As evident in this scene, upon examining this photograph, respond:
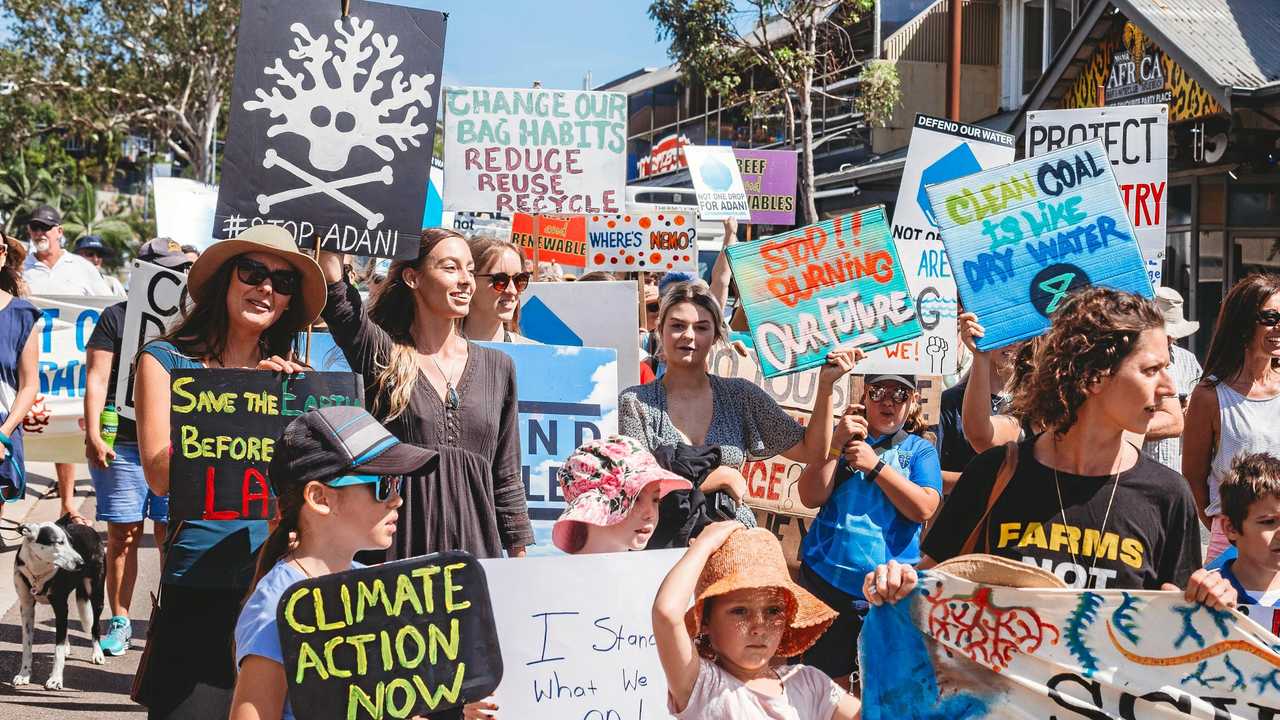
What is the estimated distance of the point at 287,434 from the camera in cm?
310

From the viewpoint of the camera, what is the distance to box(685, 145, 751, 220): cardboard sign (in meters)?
15.4

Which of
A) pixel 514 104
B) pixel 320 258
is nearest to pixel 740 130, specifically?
pixel 514 104

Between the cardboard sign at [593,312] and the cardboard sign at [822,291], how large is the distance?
166 centimetres

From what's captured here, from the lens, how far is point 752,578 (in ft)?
10.6

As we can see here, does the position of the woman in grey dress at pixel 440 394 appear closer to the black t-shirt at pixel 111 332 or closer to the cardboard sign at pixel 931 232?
the cardboard sign at pixel 931 232

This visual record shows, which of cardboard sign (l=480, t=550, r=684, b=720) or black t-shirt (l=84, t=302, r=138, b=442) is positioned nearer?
cardboard sign (l=480, t=550, r=684, b=720)

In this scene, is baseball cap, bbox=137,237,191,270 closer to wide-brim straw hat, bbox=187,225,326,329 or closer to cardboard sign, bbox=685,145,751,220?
wide-brim straw hat, bbox=187,225,326,329

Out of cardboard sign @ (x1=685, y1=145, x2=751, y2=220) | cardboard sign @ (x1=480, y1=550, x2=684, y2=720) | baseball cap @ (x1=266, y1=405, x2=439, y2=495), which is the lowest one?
cardboard sign @ (x1=480, y1=550, x2=684, y2=720)

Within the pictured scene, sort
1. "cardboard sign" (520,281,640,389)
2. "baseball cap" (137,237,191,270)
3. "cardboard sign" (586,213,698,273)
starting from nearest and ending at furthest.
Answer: "baseball cap" (137,237,191,270) → "cardboard sign" (520,281,640,389) → "cardboard sign" (586,213,698,273)

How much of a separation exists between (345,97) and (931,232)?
3.54 metres

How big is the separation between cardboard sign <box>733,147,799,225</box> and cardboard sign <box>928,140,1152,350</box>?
480 inches

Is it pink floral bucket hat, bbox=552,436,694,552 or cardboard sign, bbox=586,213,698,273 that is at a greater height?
cardboard sign, bbox=586,213,698,273

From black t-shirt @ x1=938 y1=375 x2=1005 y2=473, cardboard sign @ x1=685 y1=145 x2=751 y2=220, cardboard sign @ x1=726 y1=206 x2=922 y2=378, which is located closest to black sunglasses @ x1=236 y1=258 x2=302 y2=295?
cardboard sign @ x1=726 y1=206 x2=922 y2=378

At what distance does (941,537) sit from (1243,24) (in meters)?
15.5
